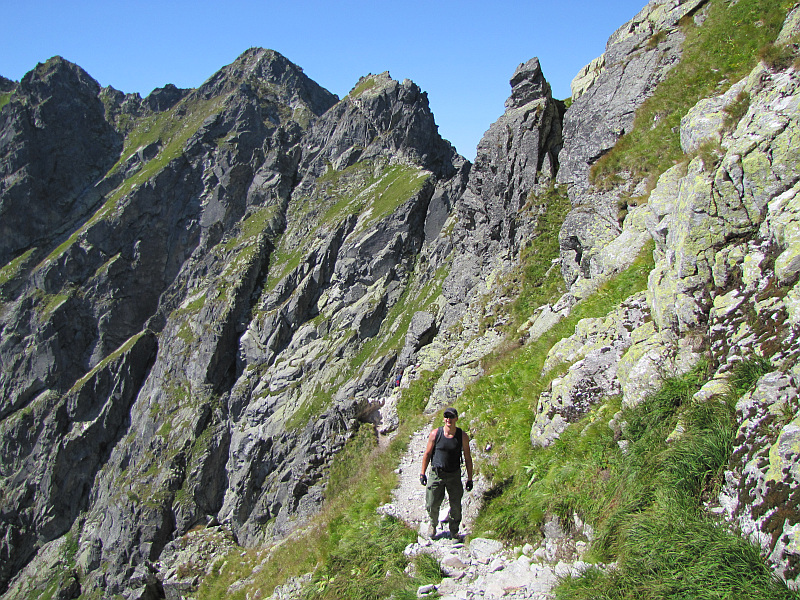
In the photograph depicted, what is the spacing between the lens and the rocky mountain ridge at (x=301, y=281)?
26.2 feet

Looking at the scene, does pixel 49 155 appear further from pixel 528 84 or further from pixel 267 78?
pixel 528 84

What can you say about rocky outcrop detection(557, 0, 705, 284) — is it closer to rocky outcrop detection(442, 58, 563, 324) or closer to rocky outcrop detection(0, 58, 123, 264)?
rocky outcrop detection(442, 58, 563, 324)

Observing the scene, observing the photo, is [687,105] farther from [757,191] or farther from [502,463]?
[502,463]

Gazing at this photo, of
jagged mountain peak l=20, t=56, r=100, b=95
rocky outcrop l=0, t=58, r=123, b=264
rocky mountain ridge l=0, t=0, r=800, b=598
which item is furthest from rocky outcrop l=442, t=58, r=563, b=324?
jagged mountain peak l=20, t=56, r=100, b=95

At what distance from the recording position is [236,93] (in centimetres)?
9869

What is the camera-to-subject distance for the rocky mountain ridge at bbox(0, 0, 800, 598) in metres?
7.99

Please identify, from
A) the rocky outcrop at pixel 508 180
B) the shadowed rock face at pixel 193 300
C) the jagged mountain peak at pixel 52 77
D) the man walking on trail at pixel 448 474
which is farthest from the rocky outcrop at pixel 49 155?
the man walking on trail at pixel 448 474

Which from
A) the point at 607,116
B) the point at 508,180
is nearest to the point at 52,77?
the point at 508,180

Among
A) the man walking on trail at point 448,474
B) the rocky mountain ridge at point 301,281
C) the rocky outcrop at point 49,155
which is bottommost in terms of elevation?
the man walking on trail at point 448,474

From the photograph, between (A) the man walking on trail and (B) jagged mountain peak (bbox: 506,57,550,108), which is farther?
(B) jagged mountain peak (bbox: 506,57,550,108)

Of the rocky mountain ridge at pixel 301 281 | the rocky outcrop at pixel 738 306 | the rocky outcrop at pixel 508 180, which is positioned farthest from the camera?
the rocky outcrop at pixel 508 180

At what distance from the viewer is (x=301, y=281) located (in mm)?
61469

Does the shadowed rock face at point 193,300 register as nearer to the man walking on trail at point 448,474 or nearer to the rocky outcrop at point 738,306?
the man walking on trail at point 448,474

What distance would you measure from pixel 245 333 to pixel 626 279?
58559 millimetres
